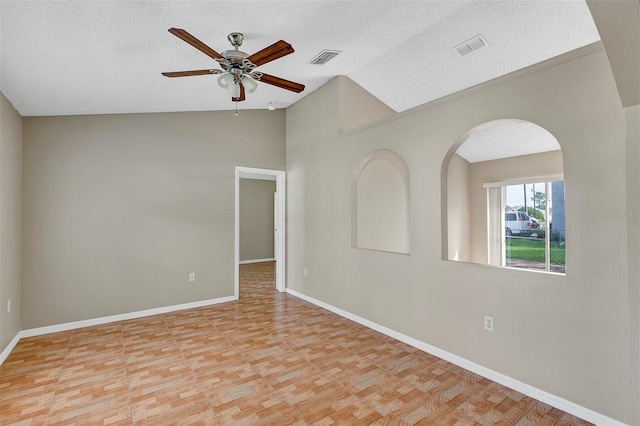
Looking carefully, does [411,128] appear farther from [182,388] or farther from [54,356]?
[54,356]

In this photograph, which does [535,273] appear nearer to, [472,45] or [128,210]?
[472,45]

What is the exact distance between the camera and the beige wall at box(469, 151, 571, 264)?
16.3 feet

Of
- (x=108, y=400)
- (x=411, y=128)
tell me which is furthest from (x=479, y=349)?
(x=108, y=400)

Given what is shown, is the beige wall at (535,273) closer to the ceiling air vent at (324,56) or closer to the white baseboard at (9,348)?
the ceiling air vent at (324,56)

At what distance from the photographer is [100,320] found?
3.82 metres

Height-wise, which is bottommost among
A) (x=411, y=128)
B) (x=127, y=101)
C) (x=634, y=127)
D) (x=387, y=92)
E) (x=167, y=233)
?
(x=167, y=233)

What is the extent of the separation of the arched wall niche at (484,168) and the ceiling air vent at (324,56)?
2195 millimetres

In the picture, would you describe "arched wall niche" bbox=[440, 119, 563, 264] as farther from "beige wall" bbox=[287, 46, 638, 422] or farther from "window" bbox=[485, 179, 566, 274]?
"beige wall" bbox=[287, 46, 638, 422]

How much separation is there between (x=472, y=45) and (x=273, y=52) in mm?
2365

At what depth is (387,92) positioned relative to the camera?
459 centimetres

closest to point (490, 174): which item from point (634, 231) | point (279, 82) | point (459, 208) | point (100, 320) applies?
point (459, 208)

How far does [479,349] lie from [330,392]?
131 centimetres

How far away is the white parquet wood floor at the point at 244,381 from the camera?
2.04 m

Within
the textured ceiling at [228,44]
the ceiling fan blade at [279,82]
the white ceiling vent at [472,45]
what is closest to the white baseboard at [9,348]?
the textured ceiling at [228,44]
